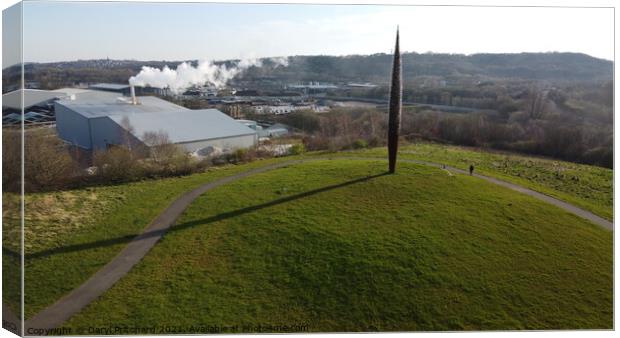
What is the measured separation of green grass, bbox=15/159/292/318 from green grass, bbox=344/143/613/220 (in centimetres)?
1468

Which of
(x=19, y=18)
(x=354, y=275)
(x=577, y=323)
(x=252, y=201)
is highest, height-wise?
(x=19, y=18)

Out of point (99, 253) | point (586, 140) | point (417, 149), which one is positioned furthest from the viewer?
point (417, 149)

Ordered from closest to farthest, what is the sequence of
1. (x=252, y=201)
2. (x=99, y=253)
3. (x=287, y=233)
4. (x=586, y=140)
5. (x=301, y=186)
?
(x=99, y=253), (x=287, y=233), (x=252, y=201), (x=301, y=186), (x=586, y=140)

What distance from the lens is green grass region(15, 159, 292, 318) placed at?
12.9 m

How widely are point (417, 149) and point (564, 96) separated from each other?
426 inches

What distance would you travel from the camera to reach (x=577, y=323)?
12383mm

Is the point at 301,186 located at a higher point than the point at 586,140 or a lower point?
lower

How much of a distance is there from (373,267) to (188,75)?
66.4 ft

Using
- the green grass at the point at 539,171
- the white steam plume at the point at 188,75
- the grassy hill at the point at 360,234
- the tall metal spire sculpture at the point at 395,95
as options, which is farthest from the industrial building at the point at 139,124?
the tall metal spire sculpture at the point at 395,95

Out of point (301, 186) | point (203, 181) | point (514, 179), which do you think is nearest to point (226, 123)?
point (203, 181)

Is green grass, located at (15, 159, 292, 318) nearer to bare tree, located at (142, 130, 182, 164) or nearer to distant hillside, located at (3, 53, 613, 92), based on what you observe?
bare tree, located at (142, 130, 182, 164)

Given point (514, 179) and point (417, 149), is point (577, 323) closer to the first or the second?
point (514, 179)

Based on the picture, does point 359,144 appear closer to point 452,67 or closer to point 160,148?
point 452,67

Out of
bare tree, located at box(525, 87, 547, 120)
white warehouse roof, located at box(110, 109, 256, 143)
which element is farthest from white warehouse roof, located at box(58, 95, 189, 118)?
bare tree, located at box(525, 87, 547, 120)
